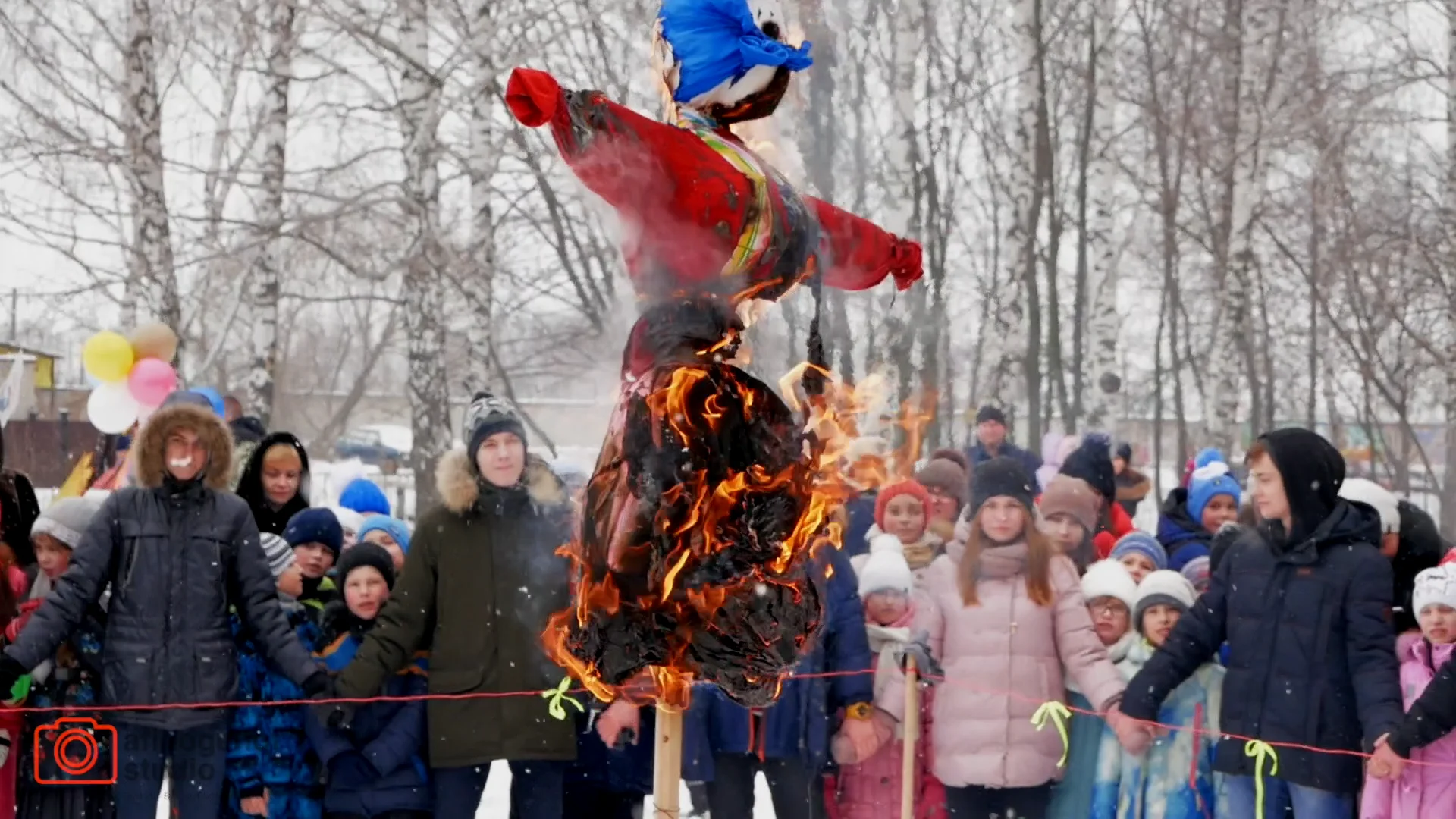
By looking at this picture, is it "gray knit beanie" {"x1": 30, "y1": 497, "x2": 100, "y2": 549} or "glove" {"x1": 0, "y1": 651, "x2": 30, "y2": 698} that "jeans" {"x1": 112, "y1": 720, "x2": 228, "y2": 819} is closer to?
"glove" {"x1": 0, "y1": 651, "x2": 30, "y2": 698}

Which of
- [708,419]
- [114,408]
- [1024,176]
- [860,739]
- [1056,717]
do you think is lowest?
[860,739]

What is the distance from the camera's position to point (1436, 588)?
5.09 metres

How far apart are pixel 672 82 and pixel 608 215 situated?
293mm

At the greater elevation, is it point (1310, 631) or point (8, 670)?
point (1310, 631)

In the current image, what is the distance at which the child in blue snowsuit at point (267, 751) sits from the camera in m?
5.46

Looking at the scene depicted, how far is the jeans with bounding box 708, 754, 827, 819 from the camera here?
18.6ft

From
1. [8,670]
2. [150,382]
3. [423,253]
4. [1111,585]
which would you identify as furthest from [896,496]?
[423,253]

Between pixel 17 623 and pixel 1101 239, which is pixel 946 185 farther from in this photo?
pixel 1101 239

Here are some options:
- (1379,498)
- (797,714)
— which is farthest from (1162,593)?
(797,714)

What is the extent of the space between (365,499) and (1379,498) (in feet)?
14.1

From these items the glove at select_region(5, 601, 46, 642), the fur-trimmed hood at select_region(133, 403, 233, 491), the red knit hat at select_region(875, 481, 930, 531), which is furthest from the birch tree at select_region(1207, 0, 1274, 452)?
the glove at select_region(5, 601, 46, 642)

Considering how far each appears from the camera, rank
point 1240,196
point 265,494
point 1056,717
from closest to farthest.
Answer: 1. point 1056,717
2. point 265,494
3. point 1240,196

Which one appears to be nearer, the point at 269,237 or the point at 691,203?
the point at 691,203

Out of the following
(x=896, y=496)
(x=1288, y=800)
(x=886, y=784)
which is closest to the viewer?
(x=1288, y=800)
